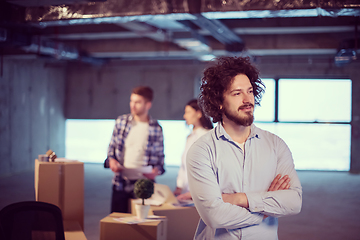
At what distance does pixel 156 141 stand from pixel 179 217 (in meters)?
0.81

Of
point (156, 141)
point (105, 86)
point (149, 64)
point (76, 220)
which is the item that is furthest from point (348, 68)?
point (76, 220)

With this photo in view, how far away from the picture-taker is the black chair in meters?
1.59

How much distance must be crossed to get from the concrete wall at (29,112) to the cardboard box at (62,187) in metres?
5.86

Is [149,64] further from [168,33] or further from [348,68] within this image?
[348,68]

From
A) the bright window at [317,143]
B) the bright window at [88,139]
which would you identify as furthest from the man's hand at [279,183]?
the bright window at [88,139]

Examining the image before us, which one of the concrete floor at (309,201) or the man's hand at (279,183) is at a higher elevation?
the man's hand at (279,183)

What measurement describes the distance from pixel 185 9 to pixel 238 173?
207 centimetres

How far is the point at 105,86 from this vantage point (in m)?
10.3

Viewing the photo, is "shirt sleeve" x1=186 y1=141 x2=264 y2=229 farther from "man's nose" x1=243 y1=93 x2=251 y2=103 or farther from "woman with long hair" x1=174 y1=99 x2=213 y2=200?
"woman with long hair" x1=174 y1=99 x2=213 y2=200

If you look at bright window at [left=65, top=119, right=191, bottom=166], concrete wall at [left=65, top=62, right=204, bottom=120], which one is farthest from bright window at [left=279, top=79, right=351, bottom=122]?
bright window at [left=65, top=119, right=191, bottom=166]

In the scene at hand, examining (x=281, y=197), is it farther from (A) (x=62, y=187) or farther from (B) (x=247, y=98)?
(A) (x=62, y=187)

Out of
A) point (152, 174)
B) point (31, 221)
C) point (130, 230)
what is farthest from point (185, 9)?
point (31, 221)

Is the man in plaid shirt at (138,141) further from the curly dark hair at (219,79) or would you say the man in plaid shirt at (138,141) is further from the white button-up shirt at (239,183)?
the white button-up shirt at (239,183)

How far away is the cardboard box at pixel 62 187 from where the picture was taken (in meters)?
2.81
